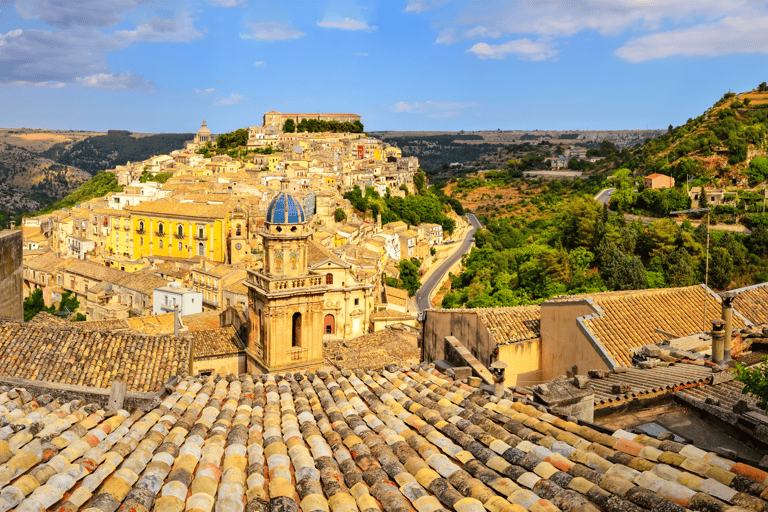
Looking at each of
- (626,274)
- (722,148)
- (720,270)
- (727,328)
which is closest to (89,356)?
(727,328)

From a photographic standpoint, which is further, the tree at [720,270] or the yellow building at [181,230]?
the yellow building at [181,230]

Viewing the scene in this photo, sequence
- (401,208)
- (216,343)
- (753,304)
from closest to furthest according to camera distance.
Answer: (753,304), (216,343), (401,208)

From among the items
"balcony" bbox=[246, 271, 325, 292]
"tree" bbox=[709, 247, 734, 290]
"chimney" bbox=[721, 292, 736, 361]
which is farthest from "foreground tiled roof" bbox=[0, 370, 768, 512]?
"tree" bbox=[709, 247, 734, 290]

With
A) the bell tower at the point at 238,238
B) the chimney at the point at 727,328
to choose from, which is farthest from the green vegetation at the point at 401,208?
the chimney at the point at 727,328

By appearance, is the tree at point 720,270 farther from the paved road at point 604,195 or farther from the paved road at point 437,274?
the paved road at point 604,195

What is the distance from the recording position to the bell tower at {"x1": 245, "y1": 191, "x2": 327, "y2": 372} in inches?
703

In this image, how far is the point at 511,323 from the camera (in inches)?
565

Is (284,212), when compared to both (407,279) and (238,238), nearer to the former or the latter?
(238,238)

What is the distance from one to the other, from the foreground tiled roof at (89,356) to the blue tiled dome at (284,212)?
258 inches

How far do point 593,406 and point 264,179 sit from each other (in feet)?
192

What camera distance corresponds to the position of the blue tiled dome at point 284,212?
18.7 m

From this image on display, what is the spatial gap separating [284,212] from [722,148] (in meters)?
46.6

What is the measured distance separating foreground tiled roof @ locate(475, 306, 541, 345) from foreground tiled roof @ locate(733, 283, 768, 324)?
4.31 meters

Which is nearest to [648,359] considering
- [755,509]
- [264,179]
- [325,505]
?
[755,509]
